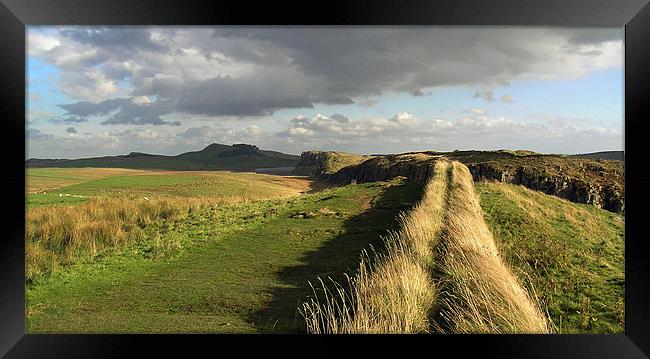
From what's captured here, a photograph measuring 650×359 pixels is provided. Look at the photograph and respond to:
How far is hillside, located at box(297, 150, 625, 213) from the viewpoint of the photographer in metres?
28.7

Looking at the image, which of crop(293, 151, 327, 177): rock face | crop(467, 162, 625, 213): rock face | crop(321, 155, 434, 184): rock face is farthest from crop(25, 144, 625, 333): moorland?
crop(293, 151, 327, 177): rock face

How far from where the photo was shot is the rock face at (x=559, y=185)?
2769cm

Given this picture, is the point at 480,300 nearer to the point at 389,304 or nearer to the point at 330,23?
the point at 389,304

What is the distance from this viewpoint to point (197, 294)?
6789mm

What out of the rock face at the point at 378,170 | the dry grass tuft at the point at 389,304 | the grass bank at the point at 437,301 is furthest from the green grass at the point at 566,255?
the rock face at the point at 378,170

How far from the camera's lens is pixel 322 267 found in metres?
8.48

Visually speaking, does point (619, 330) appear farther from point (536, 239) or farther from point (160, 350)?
point (536, 239)

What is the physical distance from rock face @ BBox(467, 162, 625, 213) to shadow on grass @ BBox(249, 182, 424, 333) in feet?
56.5

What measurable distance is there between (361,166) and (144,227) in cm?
2637

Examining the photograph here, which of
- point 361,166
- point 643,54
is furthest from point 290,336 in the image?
point 361,166

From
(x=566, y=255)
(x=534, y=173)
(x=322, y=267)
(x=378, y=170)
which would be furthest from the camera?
(x=378, y=170)

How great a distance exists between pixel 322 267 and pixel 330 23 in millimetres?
5341

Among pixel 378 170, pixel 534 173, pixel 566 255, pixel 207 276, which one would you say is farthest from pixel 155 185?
pixel 534 173

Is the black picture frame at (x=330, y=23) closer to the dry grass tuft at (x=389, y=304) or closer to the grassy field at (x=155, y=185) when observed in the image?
the dry grass tuft at (x=389, y=304)
